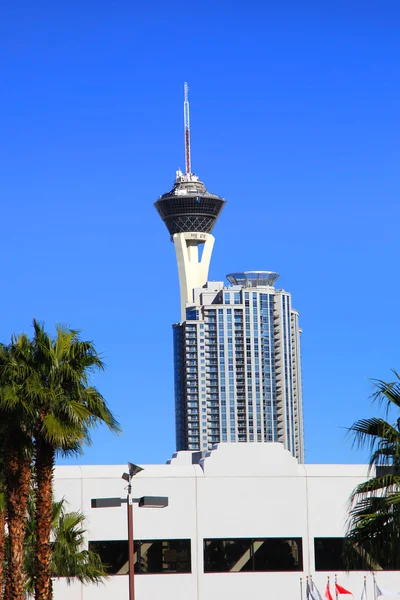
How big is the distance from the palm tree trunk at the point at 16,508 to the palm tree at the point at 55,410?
1174 millimetres

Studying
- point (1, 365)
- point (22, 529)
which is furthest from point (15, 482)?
point (1, 365)

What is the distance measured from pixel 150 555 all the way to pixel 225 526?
3567 millimetres

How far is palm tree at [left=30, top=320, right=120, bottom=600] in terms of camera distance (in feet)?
107

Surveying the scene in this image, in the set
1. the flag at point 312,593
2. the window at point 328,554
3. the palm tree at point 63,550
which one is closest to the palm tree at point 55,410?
the palm tree at point 63,550

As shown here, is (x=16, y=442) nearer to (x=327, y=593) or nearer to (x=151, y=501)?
(x=151, y=501)

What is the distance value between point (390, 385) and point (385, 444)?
1321mm

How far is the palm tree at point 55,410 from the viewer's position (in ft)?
107

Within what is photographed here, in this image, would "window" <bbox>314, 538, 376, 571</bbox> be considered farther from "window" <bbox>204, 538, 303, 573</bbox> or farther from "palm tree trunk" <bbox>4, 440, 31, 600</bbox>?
"palm tree trunk" <bbox>4, 440, 31, 600</bbox>

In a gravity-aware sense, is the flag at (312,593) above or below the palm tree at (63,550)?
below

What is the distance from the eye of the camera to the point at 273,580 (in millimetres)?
50031

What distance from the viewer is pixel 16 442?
112ft

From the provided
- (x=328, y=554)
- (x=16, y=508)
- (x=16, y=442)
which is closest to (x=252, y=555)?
(x=328, y=554)

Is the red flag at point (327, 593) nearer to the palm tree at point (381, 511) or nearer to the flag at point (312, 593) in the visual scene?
the flag at point (312, 593)

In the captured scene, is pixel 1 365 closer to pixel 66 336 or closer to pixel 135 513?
pixel 66 336
